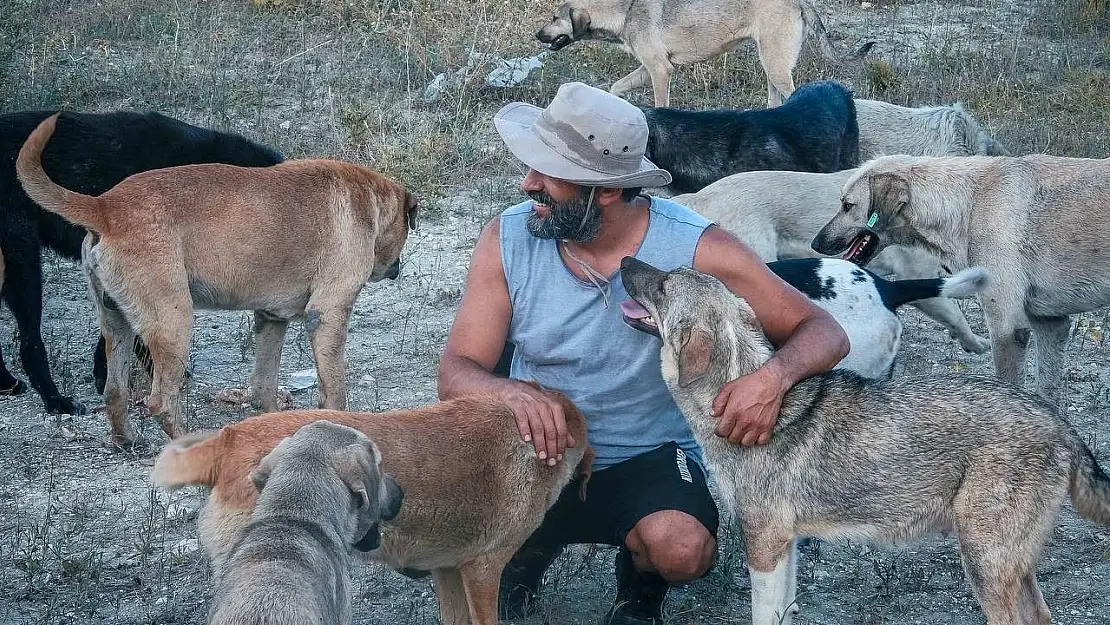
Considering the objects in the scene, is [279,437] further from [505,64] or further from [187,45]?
[187,45]

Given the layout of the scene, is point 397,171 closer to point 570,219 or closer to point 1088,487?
point 570,219

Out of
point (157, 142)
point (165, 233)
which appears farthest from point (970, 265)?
point (157, 142)

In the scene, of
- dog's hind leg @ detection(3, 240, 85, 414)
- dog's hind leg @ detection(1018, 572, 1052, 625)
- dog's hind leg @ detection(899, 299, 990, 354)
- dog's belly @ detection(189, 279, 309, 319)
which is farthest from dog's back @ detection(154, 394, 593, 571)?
dog's hind leg @ detection(899, 299, 990, 354)

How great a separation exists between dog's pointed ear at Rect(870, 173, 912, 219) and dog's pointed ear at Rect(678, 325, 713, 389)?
8.85ft

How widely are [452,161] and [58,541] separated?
16.8 feet

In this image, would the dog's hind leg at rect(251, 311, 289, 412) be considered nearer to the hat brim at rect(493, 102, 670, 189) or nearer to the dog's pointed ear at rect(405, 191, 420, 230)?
the dog's pointed ear at rect(405, 191, 420, 230)

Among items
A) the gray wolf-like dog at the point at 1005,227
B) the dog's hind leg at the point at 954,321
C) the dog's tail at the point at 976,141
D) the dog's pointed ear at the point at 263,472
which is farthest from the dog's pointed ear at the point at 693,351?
the dog's tail at the point at 976,141

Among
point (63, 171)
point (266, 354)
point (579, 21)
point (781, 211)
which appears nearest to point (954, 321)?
point (781, 211)

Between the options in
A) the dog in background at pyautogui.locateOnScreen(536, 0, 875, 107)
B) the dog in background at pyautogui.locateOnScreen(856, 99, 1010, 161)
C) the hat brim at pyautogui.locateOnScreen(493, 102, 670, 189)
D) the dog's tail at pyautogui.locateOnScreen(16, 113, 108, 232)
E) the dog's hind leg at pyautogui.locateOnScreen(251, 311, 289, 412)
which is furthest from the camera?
the dog in background at pyautogui.locateOnScreen(536, 0, 875, 107)

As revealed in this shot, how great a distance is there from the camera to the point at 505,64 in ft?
35.1

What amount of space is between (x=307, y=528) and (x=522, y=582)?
150 cm

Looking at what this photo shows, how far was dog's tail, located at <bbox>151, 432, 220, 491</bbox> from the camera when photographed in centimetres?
329

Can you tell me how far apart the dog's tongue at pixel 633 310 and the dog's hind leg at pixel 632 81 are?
23.2ft

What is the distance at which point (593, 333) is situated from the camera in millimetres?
4000
